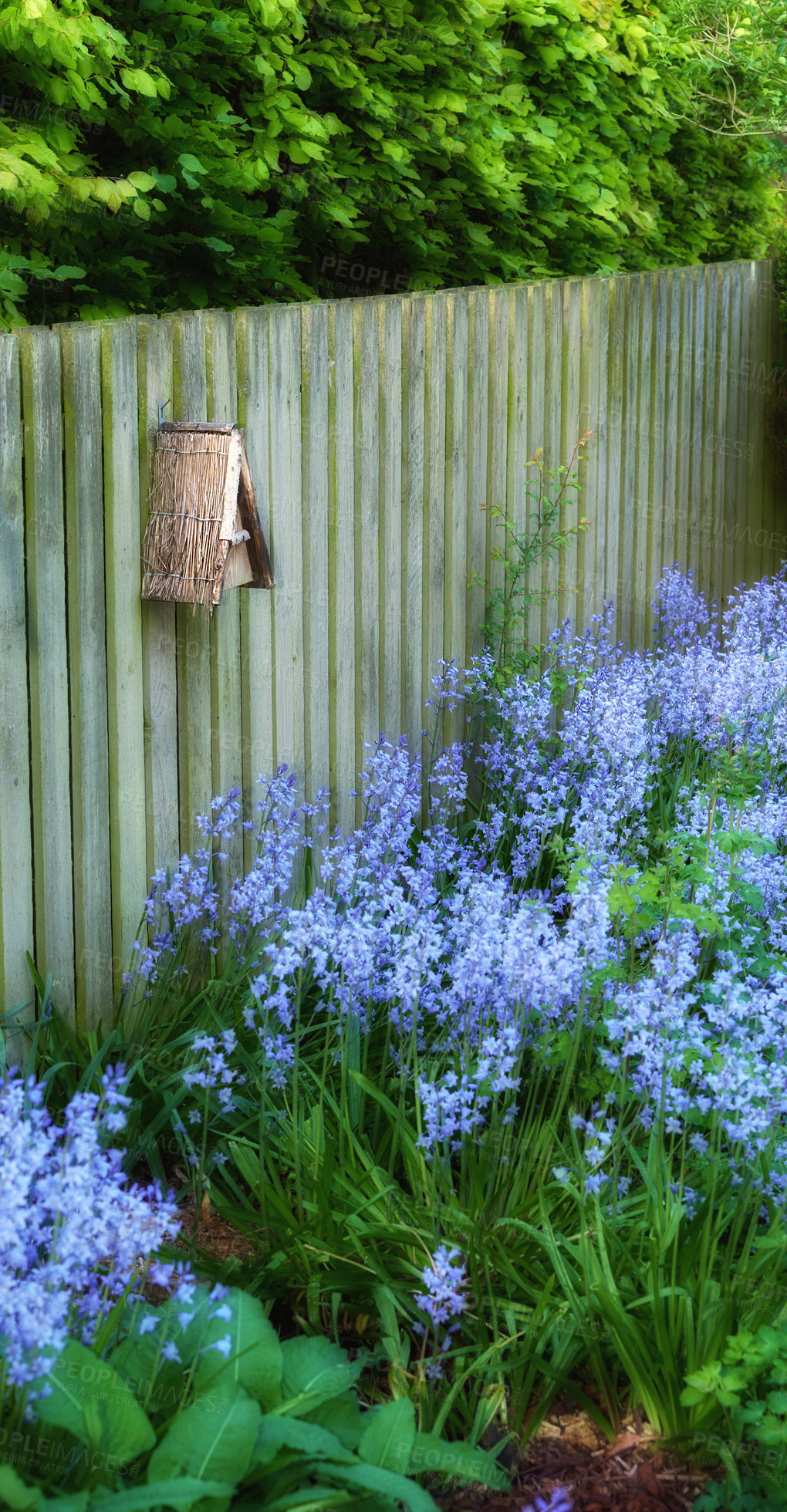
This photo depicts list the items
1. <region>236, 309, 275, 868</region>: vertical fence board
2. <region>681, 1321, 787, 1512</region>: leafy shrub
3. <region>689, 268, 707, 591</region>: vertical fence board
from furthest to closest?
<region>689, 268, 707, 591</region>: vertical fence board < <region>236, 309, 275, 868</region>: vertical fence board < <region>681, 1321, 787, 1512</region>: leafy shrub

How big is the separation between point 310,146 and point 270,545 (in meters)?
1.64

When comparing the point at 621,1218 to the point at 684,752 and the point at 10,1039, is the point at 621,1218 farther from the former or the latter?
the point at 684,752

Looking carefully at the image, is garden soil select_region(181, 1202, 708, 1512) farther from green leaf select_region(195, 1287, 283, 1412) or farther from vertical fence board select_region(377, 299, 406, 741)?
vertical fence board select_region(377, 299, 406, 741)

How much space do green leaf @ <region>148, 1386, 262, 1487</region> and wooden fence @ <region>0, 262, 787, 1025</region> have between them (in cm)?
151

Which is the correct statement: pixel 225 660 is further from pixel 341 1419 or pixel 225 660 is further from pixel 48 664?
pixel 341 1419

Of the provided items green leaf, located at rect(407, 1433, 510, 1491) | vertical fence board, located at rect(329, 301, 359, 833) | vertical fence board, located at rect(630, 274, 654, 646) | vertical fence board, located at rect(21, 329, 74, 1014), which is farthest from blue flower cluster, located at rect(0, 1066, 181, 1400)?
vertical fence board, located at rect(630, 274, 654, 646)

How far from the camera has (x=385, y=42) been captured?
5539 mm

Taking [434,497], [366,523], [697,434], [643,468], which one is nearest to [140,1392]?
[366,523]

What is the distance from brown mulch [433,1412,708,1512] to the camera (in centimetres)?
240

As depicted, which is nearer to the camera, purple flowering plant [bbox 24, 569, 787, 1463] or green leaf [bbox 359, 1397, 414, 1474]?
green leaf [bbox 359, 1397, 414, 1474]

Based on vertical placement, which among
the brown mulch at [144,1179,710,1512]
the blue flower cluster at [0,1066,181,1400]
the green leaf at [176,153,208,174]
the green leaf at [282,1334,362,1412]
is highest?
the green leaf at [176,153,208,174]

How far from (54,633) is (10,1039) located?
3.21 ft

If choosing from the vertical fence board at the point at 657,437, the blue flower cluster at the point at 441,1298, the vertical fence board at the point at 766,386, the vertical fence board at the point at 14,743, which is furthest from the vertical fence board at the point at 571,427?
the blue flower cluster at the point at 441,1298

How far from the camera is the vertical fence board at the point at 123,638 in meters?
3.59
